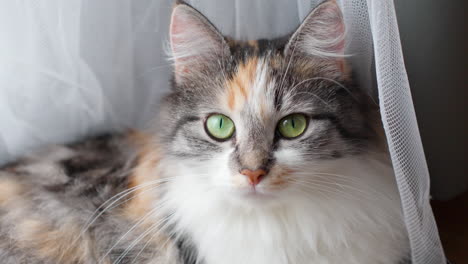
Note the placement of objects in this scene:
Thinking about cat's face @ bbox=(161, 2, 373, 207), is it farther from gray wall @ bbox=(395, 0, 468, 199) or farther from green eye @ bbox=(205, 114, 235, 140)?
gray wall @ bbox=(395, 0, 468, 199)

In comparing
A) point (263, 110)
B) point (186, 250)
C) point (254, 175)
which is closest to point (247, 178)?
point (254, 175)

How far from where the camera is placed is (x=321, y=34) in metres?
1.10

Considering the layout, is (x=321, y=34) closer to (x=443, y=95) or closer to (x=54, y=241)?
(x=443, y=95)

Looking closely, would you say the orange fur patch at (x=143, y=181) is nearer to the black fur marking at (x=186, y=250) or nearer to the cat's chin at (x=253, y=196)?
the black fur marking at (x=186, y=250)

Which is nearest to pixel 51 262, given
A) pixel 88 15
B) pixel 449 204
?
pixel 88 15

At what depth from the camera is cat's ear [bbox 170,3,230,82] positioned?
3.68 ft

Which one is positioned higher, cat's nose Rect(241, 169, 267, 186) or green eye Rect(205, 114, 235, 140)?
green eye Rect(205, 114, 235, 140)

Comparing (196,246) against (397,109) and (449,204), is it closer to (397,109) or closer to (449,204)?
(397,109)

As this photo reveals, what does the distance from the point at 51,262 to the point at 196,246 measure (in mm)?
377

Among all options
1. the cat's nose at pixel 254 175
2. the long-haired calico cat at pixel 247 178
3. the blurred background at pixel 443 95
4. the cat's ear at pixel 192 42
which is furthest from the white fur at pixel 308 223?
the blurred background at pixel 443 95

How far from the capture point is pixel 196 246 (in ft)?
3.90

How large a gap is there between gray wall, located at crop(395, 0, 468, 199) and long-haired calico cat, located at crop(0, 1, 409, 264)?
34 cm

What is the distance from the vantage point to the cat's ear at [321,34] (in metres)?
1.06

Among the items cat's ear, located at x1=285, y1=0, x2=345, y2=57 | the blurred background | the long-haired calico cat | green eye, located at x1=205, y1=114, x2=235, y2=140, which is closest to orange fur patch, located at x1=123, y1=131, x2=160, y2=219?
the long-haired calico cat
